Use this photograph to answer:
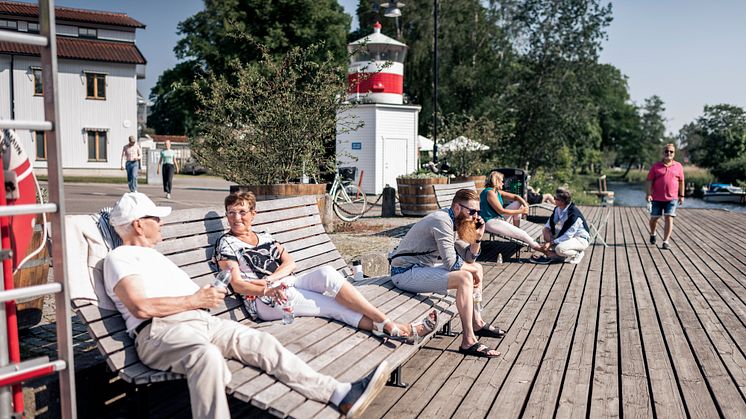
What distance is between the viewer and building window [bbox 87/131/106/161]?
35438 millimetres

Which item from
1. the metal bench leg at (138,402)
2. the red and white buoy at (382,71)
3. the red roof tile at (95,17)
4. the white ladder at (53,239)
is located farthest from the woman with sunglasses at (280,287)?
the red roof tile at (95,17)

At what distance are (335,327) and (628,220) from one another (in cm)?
1393

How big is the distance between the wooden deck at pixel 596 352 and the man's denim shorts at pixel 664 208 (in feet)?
6.17

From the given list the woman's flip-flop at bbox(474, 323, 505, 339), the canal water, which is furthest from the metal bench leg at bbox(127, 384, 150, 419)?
the canal water

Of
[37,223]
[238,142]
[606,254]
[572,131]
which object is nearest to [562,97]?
[572,131]

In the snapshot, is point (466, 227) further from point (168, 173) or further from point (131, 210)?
point (168, 173)

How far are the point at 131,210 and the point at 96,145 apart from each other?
3495 centimetres

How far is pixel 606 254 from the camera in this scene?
1039cm

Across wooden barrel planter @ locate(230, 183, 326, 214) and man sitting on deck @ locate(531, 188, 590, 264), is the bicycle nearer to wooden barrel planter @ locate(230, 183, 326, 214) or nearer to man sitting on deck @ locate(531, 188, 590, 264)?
wooden barrel planter @ locate(230, 183, 326, 214)

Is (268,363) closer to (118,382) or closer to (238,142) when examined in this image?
(118,382)

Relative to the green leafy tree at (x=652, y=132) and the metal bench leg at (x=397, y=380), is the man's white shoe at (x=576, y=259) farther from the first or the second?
the green leafy tree at (x=652, y=132)

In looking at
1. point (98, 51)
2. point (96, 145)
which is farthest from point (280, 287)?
point (98, 51)

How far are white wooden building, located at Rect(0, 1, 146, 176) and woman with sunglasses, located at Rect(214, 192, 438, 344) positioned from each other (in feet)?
106

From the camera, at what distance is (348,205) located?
14.8 metres
